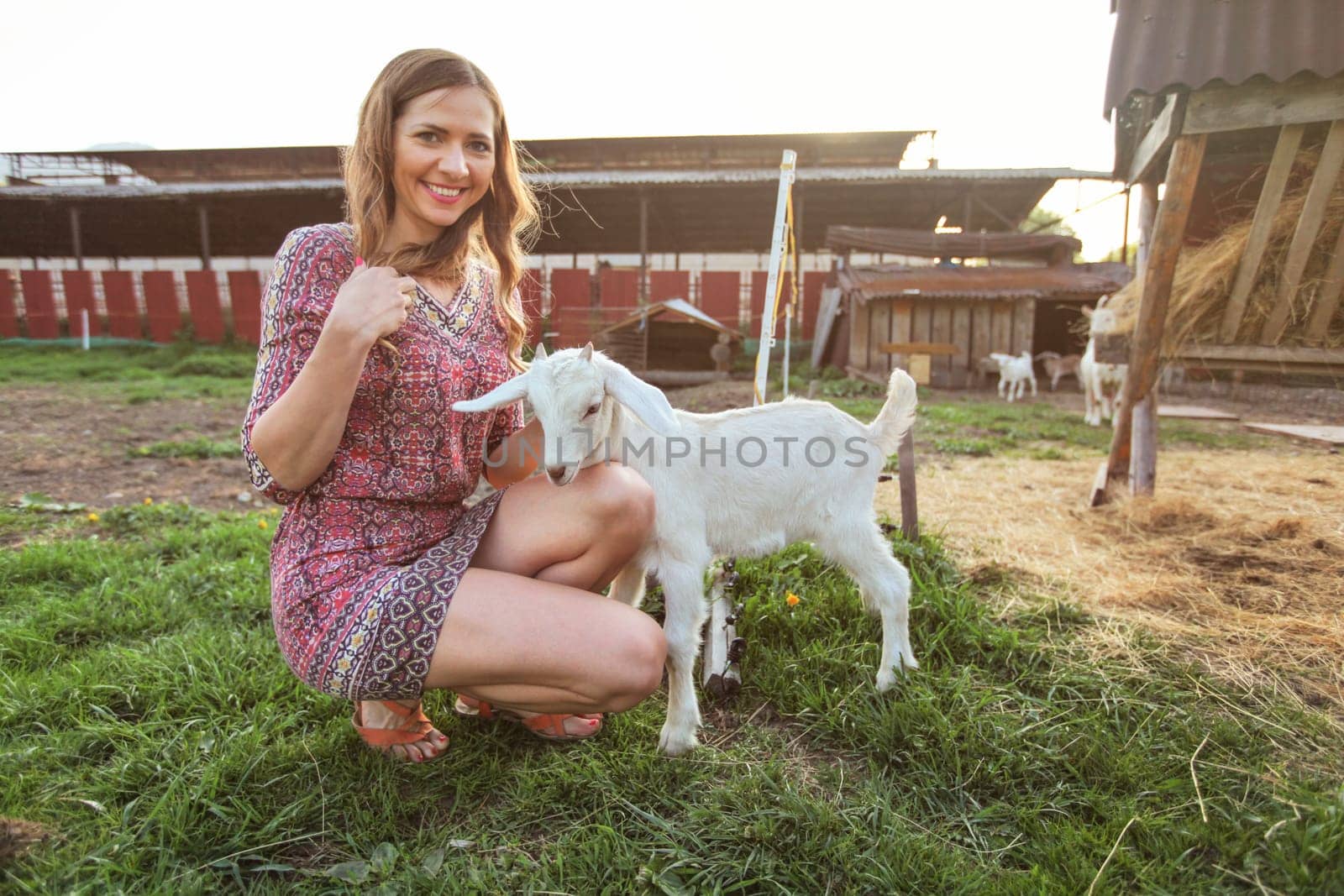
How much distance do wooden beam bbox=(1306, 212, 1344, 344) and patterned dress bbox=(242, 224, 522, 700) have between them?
369 centimetres

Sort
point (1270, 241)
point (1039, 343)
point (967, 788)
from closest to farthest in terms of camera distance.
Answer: point (967, 788), point (1270, 241), point (1039, 343)

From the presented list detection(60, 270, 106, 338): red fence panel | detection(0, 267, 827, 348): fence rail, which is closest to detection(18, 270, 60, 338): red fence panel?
detection(0, 267, 827, 348): fence rail

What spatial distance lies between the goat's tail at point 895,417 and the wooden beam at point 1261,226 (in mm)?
2171

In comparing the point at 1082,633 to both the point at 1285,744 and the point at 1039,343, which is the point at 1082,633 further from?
the point at 1039,343

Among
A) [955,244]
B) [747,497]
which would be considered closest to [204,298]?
[955,244]

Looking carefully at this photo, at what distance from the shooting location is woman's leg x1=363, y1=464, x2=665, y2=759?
1604mm

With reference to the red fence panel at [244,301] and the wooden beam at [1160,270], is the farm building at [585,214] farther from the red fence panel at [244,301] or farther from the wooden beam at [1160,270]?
the wooden beam at [1160,270]

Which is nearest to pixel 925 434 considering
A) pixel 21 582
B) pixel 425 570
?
A: pixel 425 570

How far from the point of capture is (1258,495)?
14.1 ft

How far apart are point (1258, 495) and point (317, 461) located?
5224 mm

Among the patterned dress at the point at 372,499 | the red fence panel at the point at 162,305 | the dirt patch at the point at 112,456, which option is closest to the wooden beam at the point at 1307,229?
the patterned dress at the point at 372,499

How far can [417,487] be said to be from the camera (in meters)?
1.82

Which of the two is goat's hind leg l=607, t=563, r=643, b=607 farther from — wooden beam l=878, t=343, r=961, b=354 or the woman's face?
wooden beam l=878, t=343, r=961, b=354

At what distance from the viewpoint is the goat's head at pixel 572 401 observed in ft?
5.70
